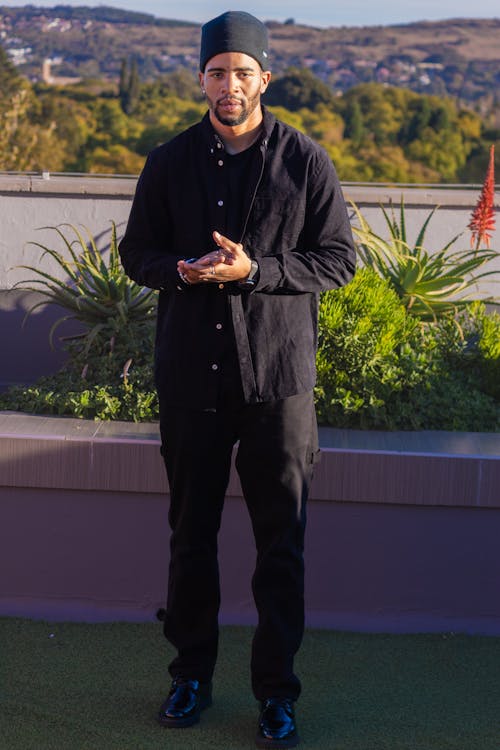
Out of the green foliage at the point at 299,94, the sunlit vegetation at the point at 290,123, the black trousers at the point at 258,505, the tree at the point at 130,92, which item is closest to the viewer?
the black trousers at the point at 258,505

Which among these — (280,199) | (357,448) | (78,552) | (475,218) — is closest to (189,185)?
(280,199)

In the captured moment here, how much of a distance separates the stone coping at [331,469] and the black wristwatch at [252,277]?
106cm

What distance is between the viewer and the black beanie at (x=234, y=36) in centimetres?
265

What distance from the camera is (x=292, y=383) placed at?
281 centimetres

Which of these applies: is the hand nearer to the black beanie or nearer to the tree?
the black beanie

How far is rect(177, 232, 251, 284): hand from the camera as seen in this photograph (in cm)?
260

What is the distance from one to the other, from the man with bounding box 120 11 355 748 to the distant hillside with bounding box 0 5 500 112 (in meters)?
83.9

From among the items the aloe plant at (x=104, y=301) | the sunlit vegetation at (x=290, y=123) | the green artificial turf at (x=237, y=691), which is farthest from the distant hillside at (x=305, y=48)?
the green artificial turf at (x=237, y=691)

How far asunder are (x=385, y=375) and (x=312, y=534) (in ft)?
2.44

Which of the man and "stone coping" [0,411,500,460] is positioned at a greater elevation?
the man

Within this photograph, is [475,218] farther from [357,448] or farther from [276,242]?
[276,242]

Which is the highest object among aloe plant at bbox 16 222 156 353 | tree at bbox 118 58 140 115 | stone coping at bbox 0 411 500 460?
tree at bbox 118 58 140 115

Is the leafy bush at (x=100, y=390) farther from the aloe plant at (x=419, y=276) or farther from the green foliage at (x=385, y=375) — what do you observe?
the aloe plant at (x=419, y=276)

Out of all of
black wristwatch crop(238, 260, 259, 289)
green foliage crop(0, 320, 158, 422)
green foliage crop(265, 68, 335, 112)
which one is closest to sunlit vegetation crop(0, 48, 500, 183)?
green foliage crop(265, 68, 335, 112)
